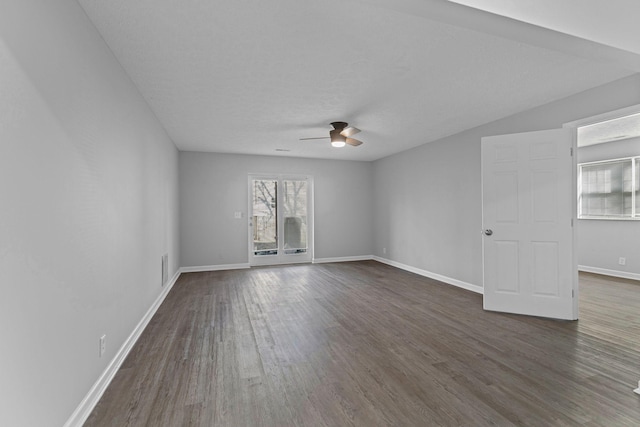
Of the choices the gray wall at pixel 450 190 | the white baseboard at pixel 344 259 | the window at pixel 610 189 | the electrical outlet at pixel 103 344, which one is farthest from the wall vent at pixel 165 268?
the window at pixel 610 189

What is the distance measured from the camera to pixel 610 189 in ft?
18.8

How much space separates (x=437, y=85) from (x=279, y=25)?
5.80 ft

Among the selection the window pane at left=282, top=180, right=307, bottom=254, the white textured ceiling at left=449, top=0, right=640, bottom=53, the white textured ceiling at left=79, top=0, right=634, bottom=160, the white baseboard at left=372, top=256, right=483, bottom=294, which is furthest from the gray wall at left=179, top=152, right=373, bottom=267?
the white textured ceiling at left=449, top=0, right=640, bottom=53

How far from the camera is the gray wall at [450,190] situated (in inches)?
127

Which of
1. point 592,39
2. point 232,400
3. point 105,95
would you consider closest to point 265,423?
point 232,400

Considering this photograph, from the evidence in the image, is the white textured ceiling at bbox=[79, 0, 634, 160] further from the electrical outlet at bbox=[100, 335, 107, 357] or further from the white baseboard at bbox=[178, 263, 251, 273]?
the white baseboard at bbox=[178, 263, 251, 273]

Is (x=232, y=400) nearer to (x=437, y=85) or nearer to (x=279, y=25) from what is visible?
(x=279, y=25)

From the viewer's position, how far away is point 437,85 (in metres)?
3.02

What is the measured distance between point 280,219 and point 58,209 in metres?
5.36

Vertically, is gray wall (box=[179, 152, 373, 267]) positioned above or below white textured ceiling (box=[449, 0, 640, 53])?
below

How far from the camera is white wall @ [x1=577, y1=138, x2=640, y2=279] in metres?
5.25

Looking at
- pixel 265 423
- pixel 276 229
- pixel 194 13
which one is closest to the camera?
pixel 265 423

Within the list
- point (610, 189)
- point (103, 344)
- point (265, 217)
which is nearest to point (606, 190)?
point (610, 189)

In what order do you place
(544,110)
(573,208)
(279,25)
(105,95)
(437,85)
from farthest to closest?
(544,110), (573,208), (437,85), (105,95), (279,25)
